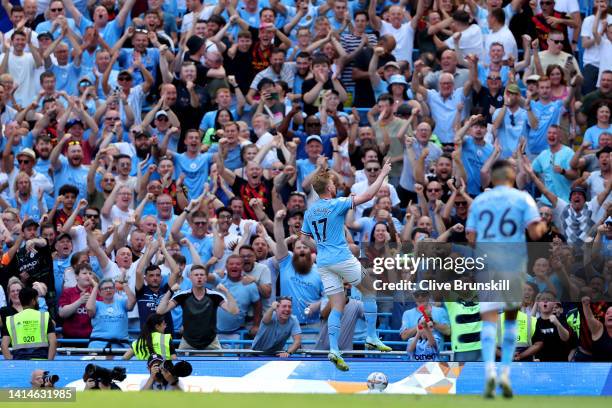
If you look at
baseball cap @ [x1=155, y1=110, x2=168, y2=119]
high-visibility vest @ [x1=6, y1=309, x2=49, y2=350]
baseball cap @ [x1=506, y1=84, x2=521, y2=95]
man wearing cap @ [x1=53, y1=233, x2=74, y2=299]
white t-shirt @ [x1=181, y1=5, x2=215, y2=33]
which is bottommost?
high-visibility vest @ [x1=6, y1=309, x2=49, y2=350]

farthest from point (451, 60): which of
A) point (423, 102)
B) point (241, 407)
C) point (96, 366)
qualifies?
point (241, 407)

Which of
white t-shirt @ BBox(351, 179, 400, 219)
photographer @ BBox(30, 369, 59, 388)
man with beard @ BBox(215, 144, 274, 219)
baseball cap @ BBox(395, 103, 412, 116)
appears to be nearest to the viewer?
photographer @ BBox(30, 369, 59, 388)

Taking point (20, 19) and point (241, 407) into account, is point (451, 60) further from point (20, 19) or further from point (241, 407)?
point (241, 407)

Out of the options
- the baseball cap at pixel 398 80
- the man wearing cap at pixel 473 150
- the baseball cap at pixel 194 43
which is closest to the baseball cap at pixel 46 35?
the baseball cap at pixel 194 43

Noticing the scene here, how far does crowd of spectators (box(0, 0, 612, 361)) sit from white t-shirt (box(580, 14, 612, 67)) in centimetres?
3

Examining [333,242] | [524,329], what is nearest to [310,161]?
[524,329]

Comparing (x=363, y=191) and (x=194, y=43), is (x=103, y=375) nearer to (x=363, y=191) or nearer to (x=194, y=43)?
(x=363, y=191)

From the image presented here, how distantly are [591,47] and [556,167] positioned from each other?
11.1 ft

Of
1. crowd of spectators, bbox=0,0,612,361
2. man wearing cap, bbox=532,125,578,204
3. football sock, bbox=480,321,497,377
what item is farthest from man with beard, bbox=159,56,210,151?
football sock, bbox=480,321,497,377

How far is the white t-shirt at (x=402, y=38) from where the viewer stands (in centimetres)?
2473

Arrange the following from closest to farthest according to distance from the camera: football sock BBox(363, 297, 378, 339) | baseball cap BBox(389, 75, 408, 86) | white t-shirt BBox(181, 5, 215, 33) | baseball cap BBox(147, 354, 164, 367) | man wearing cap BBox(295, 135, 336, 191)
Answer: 1. baseball cap BBox(147, 354, 164, 367)
2. football sock BBox(363, 297, 378, 339)
3. man wearing cap BBox(295, 135, 336, 191)
4. baseball cap BBox(389, 75, 408, 86)
5. white t-shirt BBox(181, 5, 215, 33)

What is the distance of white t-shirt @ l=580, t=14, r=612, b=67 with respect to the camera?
957 inches

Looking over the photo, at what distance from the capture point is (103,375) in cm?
1725

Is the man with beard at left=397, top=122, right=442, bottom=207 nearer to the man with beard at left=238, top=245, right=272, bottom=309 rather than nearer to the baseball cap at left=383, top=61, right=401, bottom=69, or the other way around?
the baseball cap at left=383, top=61, right=401, bottom=69
